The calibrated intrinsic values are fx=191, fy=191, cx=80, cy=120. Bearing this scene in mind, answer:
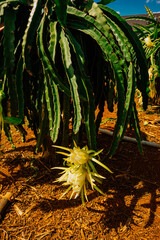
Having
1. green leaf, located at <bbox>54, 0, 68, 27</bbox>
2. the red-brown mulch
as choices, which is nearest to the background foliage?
green leaf, located at <bbox>54, 0, 68, 27</bbox>

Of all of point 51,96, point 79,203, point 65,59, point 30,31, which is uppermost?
point 30,31

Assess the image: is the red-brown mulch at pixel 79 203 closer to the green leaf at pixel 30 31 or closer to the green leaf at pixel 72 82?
the green leaf at pixel 72 82

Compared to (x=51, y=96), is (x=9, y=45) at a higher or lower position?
higher

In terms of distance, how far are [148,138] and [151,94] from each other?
0.86 m

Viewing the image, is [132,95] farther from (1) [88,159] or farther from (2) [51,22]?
(2) [51,22]

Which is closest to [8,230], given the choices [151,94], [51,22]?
[51,22]

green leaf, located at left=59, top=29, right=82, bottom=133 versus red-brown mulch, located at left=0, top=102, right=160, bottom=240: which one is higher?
green leaf, located at left=59, top=29, right=82, bottom=133

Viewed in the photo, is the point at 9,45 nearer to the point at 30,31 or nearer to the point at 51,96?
the point at 30,31

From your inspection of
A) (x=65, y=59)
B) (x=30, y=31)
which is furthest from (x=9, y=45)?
(x=65, y=59)

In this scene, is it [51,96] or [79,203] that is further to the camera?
[79,203]

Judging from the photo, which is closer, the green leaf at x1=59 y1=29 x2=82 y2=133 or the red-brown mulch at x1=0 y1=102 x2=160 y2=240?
the green leaf at x1=59 y1=29 x2=82 y2=133

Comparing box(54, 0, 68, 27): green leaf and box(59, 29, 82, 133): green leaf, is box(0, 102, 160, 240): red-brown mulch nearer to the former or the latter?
box(59, 29, 82, 133): green leaf

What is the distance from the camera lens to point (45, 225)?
922mm

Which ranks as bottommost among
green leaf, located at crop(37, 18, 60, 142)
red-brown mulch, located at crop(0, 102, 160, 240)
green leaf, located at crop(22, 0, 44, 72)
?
red-brown mulch, located at crop(0, 102, 160, 240)
